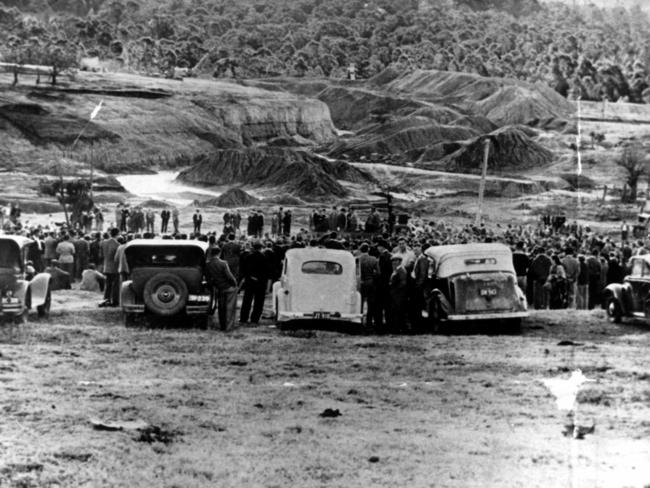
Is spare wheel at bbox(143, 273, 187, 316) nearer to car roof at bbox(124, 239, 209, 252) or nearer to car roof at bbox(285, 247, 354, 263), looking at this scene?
car roof at bbox(124, 239, 209, 252)

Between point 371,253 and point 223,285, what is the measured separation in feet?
9.94

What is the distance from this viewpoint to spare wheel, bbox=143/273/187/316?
16594mm

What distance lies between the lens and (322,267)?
707 inches

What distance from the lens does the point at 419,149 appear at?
3266 cm

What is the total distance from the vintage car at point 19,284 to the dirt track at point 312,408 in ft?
1.58

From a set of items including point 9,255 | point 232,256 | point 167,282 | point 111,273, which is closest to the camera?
point 167,282

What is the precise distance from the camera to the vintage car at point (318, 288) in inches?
688

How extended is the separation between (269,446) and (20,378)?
403 cm

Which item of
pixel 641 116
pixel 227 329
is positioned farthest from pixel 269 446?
pixel 641 116

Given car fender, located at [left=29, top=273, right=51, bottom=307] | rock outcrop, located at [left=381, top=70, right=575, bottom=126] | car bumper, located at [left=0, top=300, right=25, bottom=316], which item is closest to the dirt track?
car bumper, located at [left=0, top=300, right=25, bottom=316]

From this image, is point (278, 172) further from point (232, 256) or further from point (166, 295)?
point (166, 295)

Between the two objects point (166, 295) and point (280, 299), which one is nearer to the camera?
point (166, 295)

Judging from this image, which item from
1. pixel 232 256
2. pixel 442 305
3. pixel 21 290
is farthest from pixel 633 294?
pixel 21 290

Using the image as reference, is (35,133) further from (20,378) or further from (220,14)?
(20,378)
